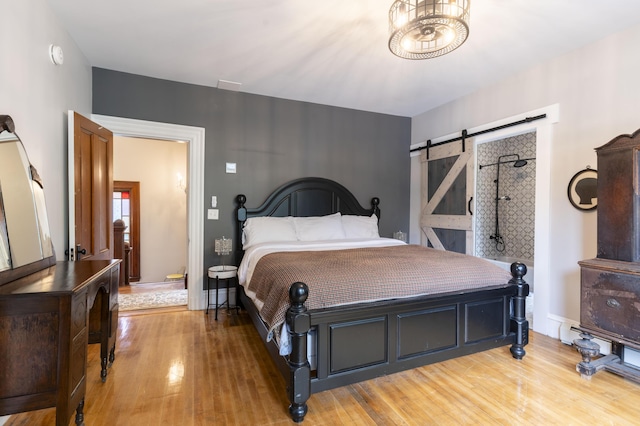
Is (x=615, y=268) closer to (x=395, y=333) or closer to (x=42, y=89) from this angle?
(x=395, y=333)

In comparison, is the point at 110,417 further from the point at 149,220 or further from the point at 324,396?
the point at 149,220

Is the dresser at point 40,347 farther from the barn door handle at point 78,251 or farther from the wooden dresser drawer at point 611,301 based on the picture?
the wooden dresser drawer at point 611,301

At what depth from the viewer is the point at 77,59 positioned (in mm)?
2988

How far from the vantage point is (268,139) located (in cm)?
423

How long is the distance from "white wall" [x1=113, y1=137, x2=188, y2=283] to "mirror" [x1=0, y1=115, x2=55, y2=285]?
169 inches

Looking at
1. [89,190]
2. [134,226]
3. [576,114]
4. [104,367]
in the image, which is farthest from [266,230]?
[134,226]

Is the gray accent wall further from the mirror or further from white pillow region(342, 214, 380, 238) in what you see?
the mirror

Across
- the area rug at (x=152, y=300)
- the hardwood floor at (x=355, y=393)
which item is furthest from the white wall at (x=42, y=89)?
the area rug at (x=152, y=300)

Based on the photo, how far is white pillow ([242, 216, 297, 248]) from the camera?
3.68 m

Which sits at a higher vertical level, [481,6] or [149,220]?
[481,6]

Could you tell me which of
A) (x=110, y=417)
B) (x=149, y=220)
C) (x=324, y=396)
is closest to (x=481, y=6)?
(x=324, y=396)

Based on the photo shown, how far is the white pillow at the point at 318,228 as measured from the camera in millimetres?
3818

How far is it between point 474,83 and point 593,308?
8.68 feet

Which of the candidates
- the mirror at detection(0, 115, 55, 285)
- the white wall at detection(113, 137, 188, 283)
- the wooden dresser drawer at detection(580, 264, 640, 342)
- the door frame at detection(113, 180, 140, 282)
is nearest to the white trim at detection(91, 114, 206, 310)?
the mirror at detection(0, 115, 55, 285)
